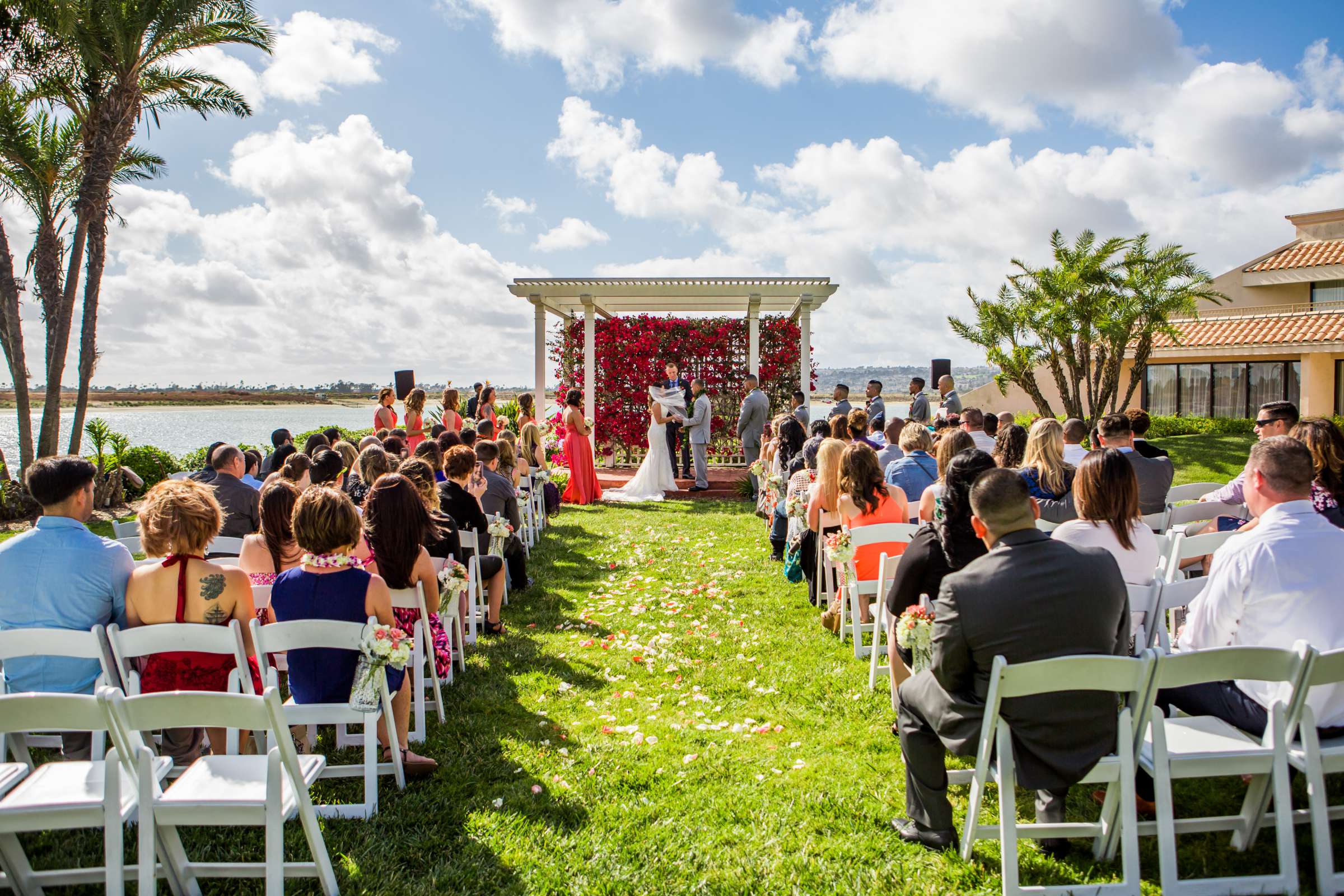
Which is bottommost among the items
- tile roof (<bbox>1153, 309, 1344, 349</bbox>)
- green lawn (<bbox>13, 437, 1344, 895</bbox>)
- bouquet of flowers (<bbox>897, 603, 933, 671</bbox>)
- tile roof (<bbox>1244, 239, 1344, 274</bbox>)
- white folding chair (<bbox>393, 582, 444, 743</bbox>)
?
green lawn (<bbox>13, 437, 1344, 895</bbox>)

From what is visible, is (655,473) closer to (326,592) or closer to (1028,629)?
(326,592)

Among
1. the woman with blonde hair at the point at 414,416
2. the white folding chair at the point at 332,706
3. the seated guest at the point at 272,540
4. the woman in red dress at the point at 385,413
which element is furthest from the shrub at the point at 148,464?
the white folding chair at the point at 332,706

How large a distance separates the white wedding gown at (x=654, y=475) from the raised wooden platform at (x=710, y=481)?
255mm

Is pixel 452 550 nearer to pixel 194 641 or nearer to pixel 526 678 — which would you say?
pixel 526 678

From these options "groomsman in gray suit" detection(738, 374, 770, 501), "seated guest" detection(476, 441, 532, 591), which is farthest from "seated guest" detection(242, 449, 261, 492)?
"groomsman in gray suit" detection(738, 374, 770, 501)

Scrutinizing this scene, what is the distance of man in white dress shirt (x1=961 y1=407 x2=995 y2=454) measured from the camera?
305 inches

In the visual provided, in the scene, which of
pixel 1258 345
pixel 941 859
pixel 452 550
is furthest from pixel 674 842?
pixel 1258 345

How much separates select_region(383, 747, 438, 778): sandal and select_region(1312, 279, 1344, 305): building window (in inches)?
1282

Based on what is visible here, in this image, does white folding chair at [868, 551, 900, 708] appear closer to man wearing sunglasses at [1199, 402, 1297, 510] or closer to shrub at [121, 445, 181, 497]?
man wearing sunglasses at [1199, 402, 1297, 510]

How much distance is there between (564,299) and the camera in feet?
51.6

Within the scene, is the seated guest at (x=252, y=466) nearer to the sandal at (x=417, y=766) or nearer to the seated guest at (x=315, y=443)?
the seated guest at (x=315, y=443)

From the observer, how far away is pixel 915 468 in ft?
20.6

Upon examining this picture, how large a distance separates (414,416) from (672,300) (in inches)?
278

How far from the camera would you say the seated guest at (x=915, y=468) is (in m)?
6.23
